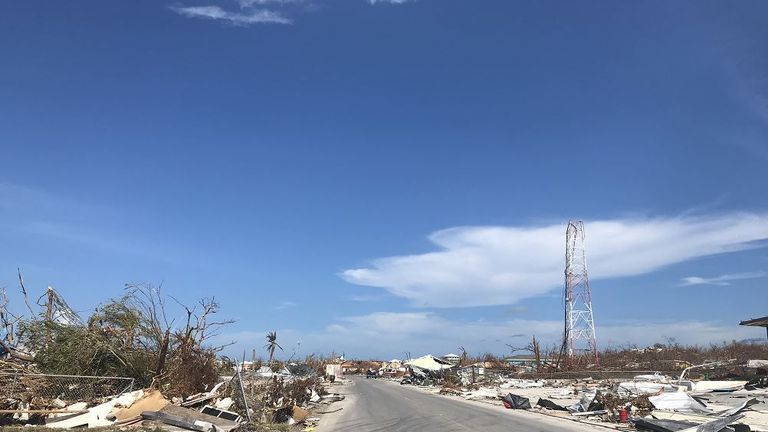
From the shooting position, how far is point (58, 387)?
740 inches

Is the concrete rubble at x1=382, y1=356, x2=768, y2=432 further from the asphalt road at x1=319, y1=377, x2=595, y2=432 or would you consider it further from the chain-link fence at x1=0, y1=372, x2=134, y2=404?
the chain-link fence at x1=0, y1=372, x2=134, y2=404

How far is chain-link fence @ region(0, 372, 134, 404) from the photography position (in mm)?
16781

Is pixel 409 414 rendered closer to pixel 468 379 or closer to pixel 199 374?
pixel 199 374

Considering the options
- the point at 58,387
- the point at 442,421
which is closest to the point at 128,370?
the point at 58,387

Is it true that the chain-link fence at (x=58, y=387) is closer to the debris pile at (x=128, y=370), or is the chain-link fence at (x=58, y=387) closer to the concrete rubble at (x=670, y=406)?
the debris pile at (x=128, y=370)

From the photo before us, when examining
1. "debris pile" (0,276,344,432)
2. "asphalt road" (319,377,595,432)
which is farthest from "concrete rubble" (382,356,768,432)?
"debris pile" (0,276,344,432)

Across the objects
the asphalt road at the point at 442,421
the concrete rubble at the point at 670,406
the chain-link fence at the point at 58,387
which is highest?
the chain-link fence at the point at 58,387

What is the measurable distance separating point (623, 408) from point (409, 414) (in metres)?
8.66

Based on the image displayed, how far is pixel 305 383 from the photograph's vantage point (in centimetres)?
2869

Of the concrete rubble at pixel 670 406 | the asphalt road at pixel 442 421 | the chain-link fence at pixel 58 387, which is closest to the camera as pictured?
the chain-link fence at pixel 58 387

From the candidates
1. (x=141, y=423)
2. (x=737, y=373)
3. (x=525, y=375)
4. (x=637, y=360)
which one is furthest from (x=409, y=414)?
(x=637, y=360)

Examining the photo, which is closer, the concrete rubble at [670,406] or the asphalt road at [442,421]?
the concrete rubble at [670,406]

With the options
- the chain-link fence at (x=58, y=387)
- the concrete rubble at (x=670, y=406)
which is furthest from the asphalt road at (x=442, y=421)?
the chain-link fence at (x=58, y=387)

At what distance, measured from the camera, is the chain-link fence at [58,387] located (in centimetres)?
1678
